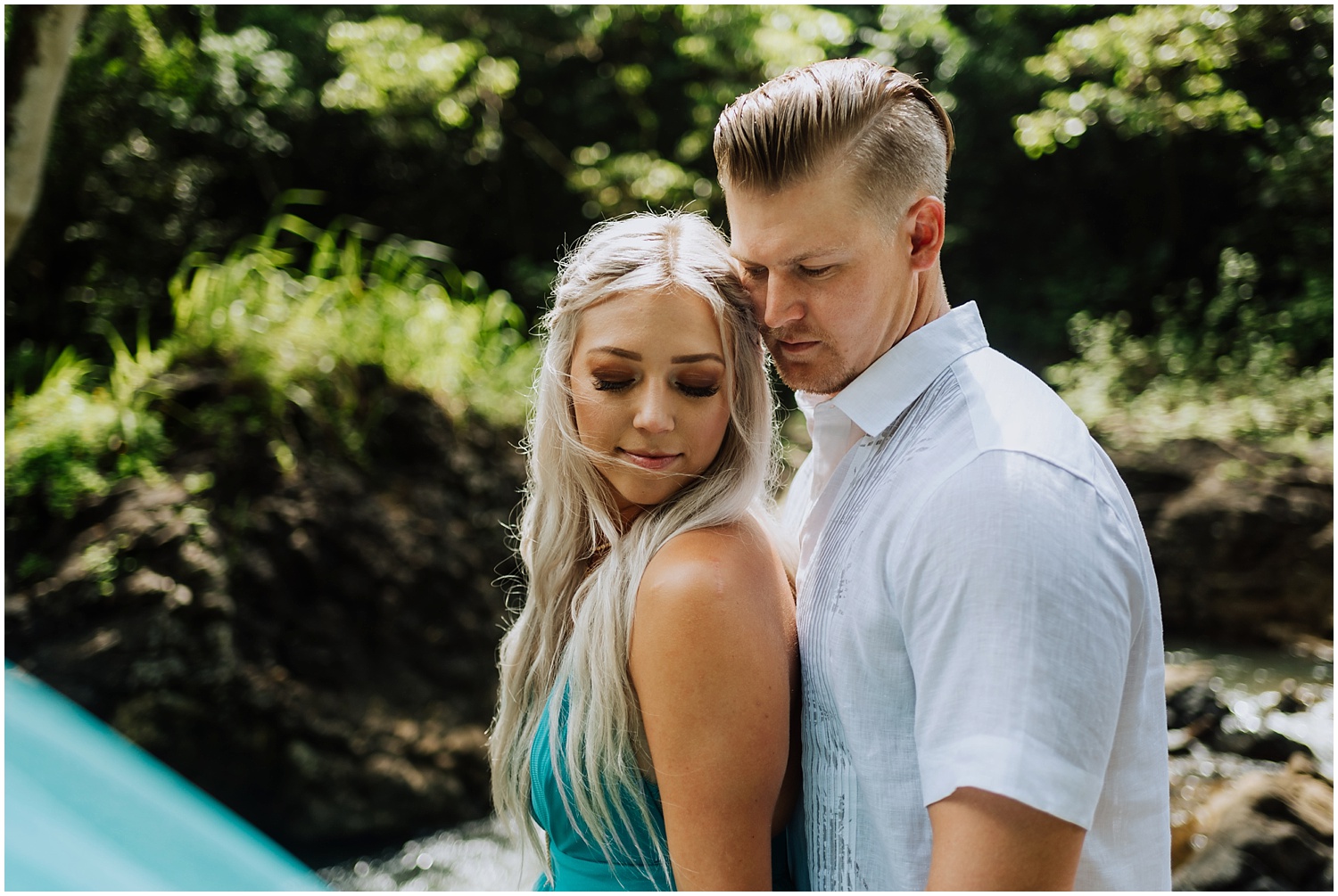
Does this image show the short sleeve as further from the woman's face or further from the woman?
the woman's face

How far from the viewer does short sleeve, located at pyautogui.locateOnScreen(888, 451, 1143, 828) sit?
986 mm

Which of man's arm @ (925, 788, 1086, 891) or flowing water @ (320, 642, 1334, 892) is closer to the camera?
man's arm @ (925, 788, 1086, 891)

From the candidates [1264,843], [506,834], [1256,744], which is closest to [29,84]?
[506,834]

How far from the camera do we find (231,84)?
8789 mm

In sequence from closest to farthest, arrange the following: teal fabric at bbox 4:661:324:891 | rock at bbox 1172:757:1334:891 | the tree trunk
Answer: teal fabric at bbox 4:661:324:891 < rock at bbox 1172:757:1334:891 < the tree trunk

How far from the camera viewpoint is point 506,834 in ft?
17.2

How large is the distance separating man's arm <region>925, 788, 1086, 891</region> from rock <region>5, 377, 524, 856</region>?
4.05 meters

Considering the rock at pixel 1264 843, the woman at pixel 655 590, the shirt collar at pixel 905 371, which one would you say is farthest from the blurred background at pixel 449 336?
the shirt collar at pixel 905 371

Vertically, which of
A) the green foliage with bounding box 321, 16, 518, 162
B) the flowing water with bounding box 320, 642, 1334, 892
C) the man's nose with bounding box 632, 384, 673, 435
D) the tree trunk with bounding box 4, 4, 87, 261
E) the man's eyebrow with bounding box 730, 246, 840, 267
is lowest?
the flowing water with bounding box 320, 642, 1334, 892

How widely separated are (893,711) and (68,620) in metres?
4.71

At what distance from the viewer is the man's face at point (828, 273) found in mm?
1356

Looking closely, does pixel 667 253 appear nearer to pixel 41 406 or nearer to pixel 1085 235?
pixel 41 406

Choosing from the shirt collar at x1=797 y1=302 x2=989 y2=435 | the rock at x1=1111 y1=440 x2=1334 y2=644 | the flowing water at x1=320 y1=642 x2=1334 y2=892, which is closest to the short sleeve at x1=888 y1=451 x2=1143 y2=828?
the shirt collar at x1=797 y1=302 x2=989 y2=435

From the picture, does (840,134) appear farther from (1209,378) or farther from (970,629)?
(1209,378)
